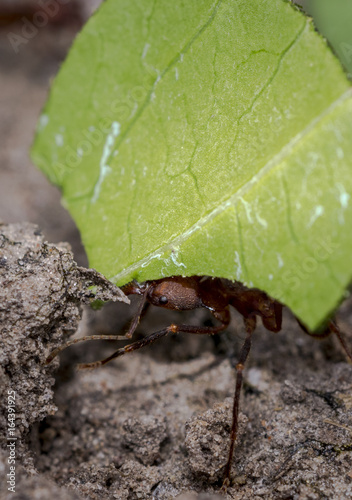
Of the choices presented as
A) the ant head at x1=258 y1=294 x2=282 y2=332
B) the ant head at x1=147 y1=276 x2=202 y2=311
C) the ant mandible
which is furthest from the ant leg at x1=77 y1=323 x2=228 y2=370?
the ant head at x1=258 y1=294 x2=282 y2=332

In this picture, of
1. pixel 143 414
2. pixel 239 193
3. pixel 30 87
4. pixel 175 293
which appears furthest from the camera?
pixel 30 87

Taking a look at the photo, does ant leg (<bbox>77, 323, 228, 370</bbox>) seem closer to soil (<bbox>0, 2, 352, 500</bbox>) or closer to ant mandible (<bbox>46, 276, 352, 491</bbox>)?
ant mandible (<bbox>46, 276, 352, 491</bbox>)

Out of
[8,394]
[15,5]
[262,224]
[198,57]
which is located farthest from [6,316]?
[15,5]

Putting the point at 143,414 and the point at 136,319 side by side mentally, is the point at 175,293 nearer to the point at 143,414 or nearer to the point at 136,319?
the point at 136,319

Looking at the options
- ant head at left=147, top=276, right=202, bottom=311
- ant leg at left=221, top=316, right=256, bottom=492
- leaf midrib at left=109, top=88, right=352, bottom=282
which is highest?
leaf midrib at left=109, top=88, right=352, bottom=282

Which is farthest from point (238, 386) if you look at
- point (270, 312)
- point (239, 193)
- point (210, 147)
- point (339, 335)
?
point (210, 147)

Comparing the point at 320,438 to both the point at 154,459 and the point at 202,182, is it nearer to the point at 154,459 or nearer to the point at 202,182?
the point at 154,459
